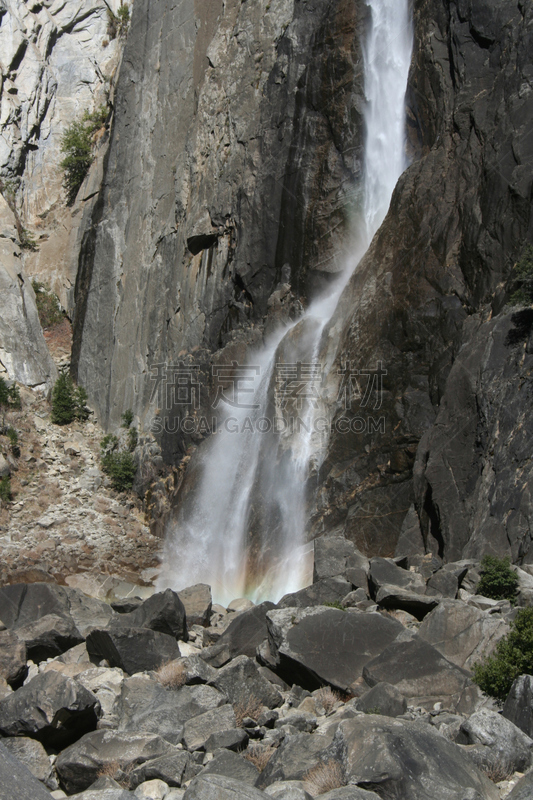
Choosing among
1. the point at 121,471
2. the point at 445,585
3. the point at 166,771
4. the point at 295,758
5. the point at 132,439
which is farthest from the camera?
the point at 132,439

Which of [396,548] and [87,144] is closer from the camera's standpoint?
[396,548]

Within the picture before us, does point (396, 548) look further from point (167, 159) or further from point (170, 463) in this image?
point (167, 159)

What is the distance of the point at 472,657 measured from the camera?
28.6ft

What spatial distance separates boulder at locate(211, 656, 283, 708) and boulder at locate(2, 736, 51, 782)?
2386 mm

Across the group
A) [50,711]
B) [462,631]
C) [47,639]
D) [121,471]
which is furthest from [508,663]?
[121,471]

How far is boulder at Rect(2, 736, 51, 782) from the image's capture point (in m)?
7.21

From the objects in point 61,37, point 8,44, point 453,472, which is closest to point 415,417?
point 453,472

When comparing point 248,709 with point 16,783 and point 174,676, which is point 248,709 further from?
point 16,783

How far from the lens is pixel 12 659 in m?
9.91

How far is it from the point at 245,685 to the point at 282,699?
0.55 metres

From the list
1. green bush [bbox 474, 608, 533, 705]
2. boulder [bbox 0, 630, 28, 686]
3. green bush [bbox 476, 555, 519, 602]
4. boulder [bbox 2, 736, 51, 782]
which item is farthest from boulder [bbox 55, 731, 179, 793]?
green bush [bbox 476, 555, 519, 602]

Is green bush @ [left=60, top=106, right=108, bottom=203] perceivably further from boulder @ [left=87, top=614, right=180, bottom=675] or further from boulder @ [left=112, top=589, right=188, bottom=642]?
boulder @ [left=87, top=614, right=180, bottom=675]

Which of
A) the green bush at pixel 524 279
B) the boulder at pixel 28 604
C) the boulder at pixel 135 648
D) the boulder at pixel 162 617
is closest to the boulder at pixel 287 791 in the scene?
the boulder at pixel 135 648

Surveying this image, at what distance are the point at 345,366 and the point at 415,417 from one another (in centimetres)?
291
